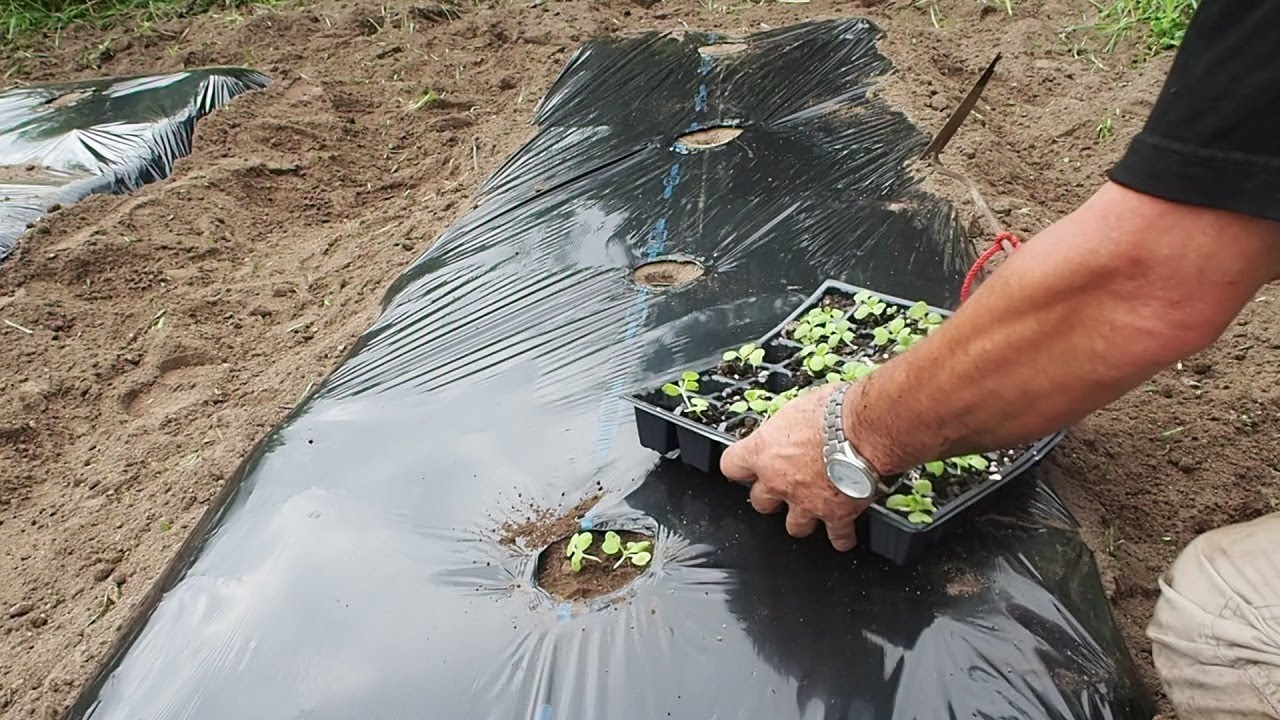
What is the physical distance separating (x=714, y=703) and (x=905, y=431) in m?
0.44

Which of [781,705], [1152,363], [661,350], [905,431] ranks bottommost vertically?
[781,705]

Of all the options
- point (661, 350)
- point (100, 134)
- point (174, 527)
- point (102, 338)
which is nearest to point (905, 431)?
point (661, 350)

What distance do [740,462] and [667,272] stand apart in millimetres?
954

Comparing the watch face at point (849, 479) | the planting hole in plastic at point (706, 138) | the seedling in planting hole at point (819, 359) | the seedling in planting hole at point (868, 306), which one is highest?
the planting hole in plastic at point (706, 138)

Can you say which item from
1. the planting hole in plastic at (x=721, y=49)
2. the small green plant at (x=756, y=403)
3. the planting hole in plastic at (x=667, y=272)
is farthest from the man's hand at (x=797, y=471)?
the planting hole in plastic at (x=721, y=49)

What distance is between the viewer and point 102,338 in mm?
2637

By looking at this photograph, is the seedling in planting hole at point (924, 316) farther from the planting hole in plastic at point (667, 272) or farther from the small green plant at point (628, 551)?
the small green plant at point (628, 551)

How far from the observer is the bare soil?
1687 millimetres

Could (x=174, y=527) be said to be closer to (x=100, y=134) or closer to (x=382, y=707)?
(x=382, y=707)

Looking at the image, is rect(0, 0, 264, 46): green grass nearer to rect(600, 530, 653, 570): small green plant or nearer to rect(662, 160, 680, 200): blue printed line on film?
rect(662, 160, 680, 200): blue printed line on film

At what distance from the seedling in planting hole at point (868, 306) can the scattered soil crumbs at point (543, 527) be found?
0.67 meters

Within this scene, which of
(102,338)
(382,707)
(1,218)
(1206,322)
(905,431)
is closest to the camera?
(1206,322)

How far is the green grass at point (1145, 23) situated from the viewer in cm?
348

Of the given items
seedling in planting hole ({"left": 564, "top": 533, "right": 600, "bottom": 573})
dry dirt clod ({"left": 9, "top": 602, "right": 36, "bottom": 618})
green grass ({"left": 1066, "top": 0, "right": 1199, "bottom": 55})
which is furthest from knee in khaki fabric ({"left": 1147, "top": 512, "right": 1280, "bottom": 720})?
green grass ({"left": 1066, "top": 0, "right": 1199, "bottom": 55})
